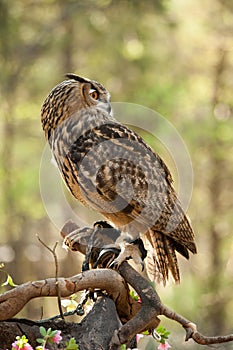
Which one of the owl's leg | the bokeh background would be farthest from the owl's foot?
the bokeh background

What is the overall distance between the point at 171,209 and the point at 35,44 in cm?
863

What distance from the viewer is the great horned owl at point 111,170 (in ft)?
11.0

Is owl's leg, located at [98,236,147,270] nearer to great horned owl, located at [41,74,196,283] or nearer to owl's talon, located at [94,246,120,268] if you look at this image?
owl's talon, located at [94,246,120,268]

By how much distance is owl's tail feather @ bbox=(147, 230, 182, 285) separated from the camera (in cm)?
345

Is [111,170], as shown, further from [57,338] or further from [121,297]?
[57,338]

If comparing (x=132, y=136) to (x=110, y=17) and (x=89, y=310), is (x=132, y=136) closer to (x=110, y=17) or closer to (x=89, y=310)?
(x=89, y=310)

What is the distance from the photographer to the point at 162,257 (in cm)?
346

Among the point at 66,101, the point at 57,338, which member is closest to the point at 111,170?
the point at 66,101

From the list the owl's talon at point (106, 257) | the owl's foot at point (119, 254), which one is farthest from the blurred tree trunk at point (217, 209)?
the owl's talon at point (106, 257)

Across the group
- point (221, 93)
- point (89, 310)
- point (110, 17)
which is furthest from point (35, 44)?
point (89, 310)

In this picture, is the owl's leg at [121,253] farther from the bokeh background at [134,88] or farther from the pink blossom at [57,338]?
the bokeh background at [134,88]

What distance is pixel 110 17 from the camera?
1162 centimetres

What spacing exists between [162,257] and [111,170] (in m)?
0.48

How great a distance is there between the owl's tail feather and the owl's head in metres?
0.69
